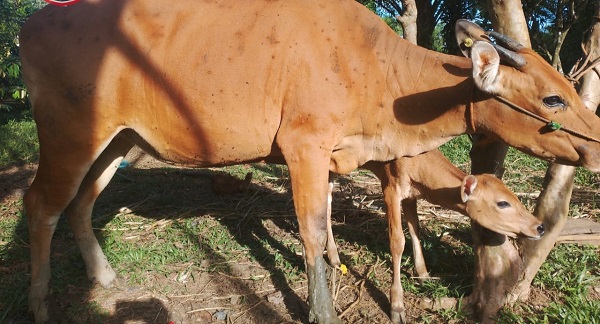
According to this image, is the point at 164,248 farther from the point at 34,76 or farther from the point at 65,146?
the point at 34,76

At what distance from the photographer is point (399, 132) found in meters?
3.72

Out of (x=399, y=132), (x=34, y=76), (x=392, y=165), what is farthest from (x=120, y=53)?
(x=392, y=165)

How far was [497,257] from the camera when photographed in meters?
3.84

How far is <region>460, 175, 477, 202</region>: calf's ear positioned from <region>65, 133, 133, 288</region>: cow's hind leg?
2.87 metres

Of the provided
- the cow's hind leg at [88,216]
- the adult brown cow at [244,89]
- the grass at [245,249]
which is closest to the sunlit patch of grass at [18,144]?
the grass at [245,249]

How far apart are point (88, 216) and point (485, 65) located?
11.5 feet

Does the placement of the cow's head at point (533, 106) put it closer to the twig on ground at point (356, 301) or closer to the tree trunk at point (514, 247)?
the tree trunk at point (514, 247)

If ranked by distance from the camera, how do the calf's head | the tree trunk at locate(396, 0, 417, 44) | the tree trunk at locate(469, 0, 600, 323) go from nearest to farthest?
the tree trunk at locate(469, 0, 600, 323)
the calf's head
the tree trunk at locate(396, 0, 417, 44)

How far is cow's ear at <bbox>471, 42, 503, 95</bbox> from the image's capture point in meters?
3.02

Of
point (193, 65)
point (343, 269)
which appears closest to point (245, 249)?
point (343, 269)

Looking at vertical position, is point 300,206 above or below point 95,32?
below

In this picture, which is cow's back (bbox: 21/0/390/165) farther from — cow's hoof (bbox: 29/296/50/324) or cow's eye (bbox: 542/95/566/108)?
cow's hoof (bbox: 29/296/50/324)

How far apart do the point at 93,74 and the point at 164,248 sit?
211 centimetres

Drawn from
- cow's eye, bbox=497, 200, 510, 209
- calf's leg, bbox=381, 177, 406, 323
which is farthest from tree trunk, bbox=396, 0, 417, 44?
cow's eye, bbox=497, 200, 510, 209
